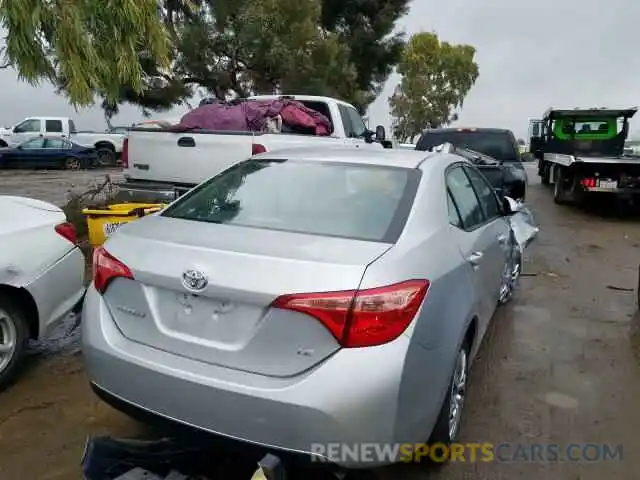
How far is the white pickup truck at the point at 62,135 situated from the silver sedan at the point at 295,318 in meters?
24.8

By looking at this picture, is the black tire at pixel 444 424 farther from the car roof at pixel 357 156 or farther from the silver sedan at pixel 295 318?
the car roof at pixel 357 156

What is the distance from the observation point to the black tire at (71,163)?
918 inches

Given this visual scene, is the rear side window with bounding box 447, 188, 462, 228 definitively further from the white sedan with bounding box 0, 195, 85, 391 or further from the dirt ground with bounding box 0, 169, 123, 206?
the dirt ground with bounding box 0, 169, 123, 206

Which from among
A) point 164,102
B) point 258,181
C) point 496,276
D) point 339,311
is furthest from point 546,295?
point 164,102

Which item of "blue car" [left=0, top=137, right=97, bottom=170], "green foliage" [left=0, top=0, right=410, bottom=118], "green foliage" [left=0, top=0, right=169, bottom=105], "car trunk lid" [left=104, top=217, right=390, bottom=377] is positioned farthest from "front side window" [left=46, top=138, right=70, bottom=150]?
"car trunk lid" [left=104, top=217, right=390, bottom=377]

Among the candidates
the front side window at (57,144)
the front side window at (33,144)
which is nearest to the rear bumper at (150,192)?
the front side window at (57,144)

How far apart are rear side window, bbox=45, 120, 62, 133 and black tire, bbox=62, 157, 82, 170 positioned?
3354 millimetres

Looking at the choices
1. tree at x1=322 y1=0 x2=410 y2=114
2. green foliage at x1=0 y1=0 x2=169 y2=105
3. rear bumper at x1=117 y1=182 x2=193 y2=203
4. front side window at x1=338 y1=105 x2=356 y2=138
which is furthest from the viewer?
tree at x1=322 y1=0 x2=410 y2=114

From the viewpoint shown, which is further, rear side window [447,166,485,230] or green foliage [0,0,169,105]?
green foliage [0,0,169,105]

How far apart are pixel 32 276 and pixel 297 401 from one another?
2.24m

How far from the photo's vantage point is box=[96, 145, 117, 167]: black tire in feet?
86.0

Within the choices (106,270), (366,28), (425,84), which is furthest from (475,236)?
(425,84)

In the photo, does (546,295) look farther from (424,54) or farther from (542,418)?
(424,54)

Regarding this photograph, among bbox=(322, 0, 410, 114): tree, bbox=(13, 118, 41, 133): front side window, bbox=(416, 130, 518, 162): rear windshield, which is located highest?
bbox=(322, 0, 410, 114): tree
